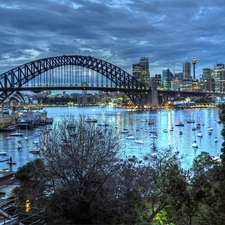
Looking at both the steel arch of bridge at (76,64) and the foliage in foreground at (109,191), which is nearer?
the foliage in foreground at (109,191)

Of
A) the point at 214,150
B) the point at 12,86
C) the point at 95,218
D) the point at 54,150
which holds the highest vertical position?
the point at 12,86

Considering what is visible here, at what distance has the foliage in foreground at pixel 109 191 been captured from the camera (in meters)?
9.01

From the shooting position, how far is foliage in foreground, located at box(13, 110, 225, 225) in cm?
901

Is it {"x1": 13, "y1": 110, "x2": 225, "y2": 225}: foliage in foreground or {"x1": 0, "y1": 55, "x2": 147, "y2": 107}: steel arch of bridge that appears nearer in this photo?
{"x1": 13, "y1": 110, "x2": 225, "y2": 225}: foliage in foreground

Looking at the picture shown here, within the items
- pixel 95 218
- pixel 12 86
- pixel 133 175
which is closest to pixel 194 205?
pixel 133 175

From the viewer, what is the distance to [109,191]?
961cm

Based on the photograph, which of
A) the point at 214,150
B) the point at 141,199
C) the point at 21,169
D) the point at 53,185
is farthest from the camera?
the point at 214,150

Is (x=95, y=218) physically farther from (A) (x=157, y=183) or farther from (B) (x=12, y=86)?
(B) (x=12, y=86)

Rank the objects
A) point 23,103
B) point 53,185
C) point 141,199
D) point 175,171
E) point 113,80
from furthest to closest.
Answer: point 23,103
point 113,80
point 175,171
point 141,199
point 53,185

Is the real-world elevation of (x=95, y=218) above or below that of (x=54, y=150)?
below

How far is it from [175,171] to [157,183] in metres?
0.84

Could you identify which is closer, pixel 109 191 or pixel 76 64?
pixel 109 191

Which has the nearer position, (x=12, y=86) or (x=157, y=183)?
(x=157, y=183)

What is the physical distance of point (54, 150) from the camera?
11.5m
